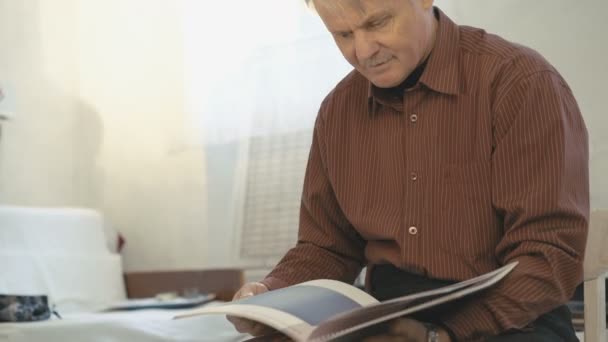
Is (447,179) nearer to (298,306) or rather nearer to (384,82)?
(384,82)

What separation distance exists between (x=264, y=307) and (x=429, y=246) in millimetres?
310

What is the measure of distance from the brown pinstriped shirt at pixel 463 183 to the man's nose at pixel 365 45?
93 millimetres

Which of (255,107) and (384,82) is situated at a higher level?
(384,82)

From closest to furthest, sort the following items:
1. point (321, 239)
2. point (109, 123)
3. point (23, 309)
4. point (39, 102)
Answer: point (321, 239)
point (23, 309)
point (39, 102)
point (109, 123)

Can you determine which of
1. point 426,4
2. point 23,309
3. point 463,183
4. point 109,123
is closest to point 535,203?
point 463,183

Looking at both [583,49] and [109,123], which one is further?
[109,123]

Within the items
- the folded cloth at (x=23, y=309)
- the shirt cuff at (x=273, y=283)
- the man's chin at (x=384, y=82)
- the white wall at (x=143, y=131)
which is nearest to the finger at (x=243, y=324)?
the shirt cuff at (x=273, y=283)

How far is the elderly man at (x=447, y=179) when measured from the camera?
3.21 feet

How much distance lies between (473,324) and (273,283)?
1.10 ft

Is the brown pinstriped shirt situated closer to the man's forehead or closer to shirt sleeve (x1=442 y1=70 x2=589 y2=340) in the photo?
shirt sleeve (x1=442 y1=70 x2=589 y2=340)

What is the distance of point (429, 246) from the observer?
109 cm

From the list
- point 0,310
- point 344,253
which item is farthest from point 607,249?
point 0,310

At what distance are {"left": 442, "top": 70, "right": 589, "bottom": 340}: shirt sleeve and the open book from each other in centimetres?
5

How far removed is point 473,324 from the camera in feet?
3.19
